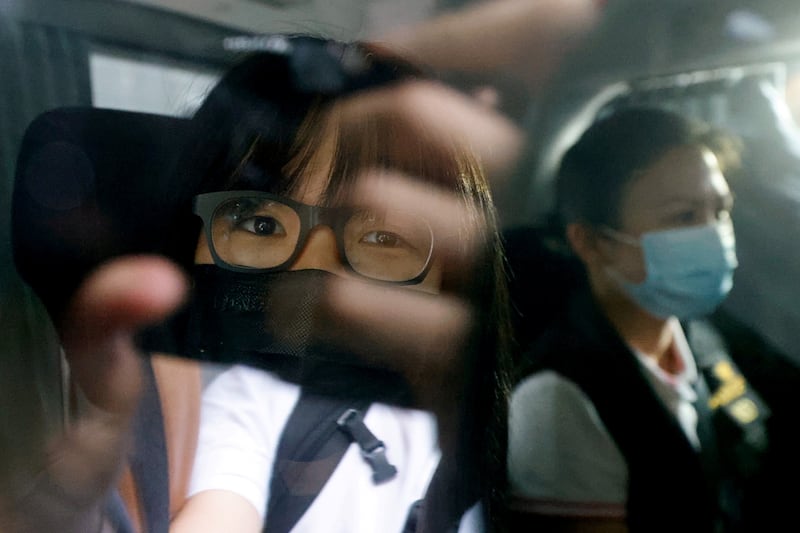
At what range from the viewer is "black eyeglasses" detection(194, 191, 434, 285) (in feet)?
2.30

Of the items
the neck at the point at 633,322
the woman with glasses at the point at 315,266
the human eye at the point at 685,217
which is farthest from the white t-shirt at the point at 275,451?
the human eye at the point at 685,217

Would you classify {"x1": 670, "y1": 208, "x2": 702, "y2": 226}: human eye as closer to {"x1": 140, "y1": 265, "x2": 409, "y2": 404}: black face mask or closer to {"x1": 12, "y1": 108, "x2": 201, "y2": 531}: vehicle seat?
{"x1": 140, "y1": 265, "x2": 409, "y2": 404}: black face mask

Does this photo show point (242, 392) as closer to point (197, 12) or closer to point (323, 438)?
point (323, 438)

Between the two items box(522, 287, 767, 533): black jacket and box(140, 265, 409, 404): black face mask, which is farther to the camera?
box(522, 287, 767, 533): black jacket

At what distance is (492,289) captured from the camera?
795mm

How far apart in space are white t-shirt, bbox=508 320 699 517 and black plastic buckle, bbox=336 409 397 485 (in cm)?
18

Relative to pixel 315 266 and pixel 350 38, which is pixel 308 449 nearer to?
pixel 315 266

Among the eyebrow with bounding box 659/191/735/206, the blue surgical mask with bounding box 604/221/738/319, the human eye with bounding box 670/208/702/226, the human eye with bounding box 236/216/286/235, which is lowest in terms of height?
the blue surgical mask with bounding box 604/221/738/319

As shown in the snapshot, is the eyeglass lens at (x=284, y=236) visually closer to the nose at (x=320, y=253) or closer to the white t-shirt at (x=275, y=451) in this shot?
the nose at (x=320, y=253)

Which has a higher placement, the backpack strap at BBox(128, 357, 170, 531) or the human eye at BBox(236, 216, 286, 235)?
the human eye at BBox(236, 216, 286, 235)

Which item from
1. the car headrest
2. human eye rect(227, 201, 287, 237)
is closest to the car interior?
the car headrest

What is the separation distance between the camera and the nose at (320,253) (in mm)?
702

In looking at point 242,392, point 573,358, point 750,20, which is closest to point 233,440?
point 242,392

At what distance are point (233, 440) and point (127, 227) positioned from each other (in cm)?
29
